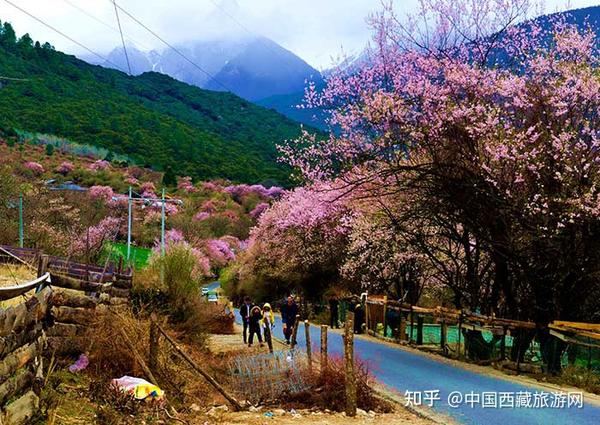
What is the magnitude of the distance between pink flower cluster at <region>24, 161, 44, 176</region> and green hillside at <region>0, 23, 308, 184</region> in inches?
666

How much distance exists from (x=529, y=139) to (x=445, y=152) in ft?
9.24

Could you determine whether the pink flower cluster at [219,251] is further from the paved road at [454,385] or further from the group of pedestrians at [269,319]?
the paved road at [454,385]

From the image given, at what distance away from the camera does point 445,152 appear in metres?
20.0

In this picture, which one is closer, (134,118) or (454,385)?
(454,385)

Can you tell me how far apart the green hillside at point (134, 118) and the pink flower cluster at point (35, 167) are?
16.9 meters

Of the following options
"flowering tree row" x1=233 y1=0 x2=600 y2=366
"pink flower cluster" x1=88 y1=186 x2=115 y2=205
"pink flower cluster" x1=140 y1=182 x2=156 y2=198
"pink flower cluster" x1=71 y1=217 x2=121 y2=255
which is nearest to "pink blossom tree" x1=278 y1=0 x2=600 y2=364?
"flowering tree row" x1=233 y1=0 x2=600 y2=366

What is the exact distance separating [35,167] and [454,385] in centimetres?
6496

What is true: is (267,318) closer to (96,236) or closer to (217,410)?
(217,410)

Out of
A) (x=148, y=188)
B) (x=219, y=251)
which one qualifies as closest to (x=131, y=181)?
(x=148, y=188)

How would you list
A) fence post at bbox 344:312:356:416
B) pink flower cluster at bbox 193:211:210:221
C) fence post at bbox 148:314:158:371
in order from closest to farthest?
fence post at bbox 344:312:356:416, fence post at bbox 148:314:158:371, pink flower cluster at bbox 193:211:210:221

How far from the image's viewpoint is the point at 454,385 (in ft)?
50.0

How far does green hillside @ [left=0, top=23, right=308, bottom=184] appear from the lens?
94.7 m

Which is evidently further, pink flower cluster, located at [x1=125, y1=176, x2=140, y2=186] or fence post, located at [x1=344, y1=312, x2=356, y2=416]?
pink flower cluster, located at [x1=125, y1=176, x2=140, y2=186]

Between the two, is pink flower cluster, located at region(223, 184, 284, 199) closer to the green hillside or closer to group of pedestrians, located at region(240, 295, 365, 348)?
the green hillside
